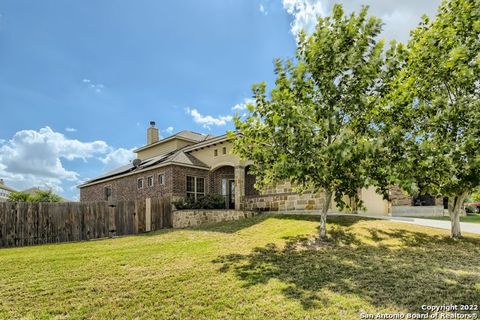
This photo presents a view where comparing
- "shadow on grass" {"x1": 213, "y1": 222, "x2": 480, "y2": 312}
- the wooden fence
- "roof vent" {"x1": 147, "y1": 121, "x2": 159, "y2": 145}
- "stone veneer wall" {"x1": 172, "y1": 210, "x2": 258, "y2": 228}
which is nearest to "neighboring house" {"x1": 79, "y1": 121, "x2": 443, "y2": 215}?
"stone veneer wall" {"x1": 172, "y1": 210, "x2": 258, "y2": 228}

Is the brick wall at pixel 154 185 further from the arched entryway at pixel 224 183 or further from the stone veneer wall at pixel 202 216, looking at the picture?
the stone veneer wall at pixel 202 216

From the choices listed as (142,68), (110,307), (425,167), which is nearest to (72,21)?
(142,68)

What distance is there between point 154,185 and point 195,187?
2944 millimetres

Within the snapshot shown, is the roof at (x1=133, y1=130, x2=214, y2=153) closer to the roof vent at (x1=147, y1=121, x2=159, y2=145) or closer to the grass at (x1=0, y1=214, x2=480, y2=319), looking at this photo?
the roof vent at (x1=147, y1=121, x2=159, y2=145)

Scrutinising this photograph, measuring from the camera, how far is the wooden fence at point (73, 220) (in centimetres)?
1358

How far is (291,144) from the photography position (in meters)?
9.09

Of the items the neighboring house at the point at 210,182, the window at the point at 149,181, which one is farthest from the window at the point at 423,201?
the window at the point at 149,181

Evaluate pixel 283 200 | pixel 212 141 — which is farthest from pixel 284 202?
pixel 212 141

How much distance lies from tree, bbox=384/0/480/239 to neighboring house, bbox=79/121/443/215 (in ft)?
26.3

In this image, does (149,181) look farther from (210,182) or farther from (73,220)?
(73,220)

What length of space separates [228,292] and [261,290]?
2.11 ft

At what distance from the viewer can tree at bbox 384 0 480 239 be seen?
789 centimetres

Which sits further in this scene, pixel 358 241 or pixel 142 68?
pixel 142 68

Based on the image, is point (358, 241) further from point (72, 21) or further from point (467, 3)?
point (72, 21)
